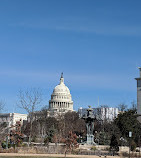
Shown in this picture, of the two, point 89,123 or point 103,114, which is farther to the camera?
point 103,114

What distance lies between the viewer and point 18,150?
117 feet

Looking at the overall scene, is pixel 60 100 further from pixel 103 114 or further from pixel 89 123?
pixel 89 123

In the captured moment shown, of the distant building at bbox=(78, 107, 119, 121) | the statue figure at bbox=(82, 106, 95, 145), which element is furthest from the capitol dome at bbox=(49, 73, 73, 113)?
the statue figure at bbox=(82, 106, 95, 145)

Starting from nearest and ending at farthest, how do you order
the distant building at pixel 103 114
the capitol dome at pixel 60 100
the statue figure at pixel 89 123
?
the statue figure at pixel 89 123 → the distant building at pixel 103 114 → the capitol dome at pixel 60 100

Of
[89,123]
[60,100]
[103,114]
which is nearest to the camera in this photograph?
[89,123]

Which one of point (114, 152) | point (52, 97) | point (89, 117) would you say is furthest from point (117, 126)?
point (52, 97)

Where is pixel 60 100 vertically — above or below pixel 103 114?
above

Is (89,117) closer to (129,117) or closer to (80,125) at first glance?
(129,117)

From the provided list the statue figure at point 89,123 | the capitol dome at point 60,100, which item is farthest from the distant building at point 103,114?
the statue figure at point 89,123

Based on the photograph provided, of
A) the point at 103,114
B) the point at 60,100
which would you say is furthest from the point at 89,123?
the point at 60,100

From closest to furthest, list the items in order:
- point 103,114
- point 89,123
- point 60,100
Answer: point 89,123 → point 103,114 → point 60,100

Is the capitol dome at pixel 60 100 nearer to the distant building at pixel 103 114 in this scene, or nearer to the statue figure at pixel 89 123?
the distant building at pixel 103 114

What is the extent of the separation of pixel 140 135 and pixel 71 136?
21.3m

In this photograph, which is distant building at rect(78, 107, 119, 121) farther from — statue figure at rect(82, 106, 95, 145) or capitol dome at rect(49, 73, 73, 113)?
statue figure at rect(82, 106, 95, 145)
